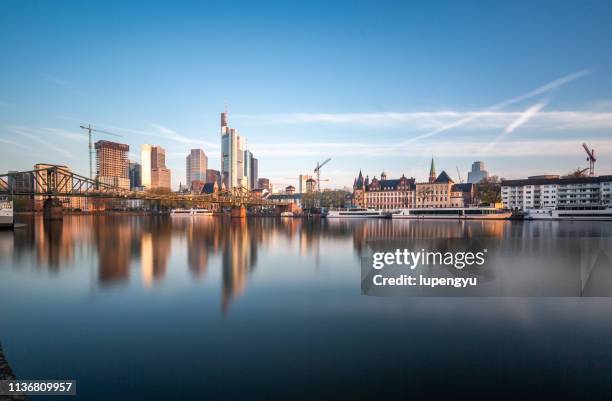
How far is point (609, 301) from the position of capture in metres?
15.9

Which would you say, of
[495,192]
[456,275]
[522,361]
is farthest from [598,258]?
[495,192]

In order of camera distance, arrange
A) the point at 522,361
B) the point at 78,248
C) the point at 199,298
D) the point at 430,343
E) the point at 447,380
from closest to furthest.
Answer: the point at 447,380, the point at 522,361, the point at 430,343, the point at 199,298, the point at 78,248

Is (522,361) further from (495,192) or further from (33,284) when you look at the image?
(495,192)

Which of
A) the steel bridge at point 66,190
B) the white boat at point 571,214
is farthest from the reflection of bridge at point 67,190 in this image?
the white boat at point 571,214

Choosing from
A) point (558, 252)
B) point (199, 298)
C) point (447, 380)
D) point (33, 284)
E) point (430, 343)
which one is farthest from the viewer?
point (558, 252)

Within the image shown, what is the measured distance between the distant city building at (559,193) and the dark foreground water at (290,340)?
124945mm

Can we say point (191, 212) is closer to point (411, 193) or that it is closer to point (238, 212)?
point (238, 212)

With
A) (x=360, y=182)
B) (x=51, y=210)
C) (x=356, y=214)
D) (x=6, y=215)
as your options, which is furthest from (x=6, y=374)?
(x=360, y=182)

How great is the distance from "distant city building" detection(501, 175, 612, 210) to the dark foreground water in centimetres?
12495

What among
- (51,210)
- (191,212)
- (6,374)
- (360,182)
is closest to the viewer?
(6,374)

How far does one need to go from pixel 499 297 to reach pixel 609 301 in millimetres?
5018

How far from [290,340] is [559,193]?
478 feet

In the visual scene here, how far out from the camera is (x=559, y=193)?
122438 mm

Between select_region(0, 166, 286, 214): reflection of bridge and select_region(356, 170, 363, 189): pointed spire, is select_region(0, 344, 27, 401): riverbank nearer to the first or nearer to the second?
select_region(0, 166, 286, 214): reflection of bridge
